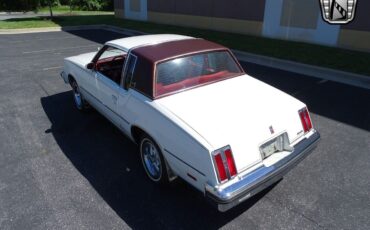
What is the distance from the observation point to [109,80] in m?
4.64

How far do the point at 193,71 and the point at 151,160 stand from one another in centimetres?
132

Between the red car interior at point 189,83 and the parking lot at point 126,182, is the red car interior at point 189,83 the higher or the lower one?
the higher one

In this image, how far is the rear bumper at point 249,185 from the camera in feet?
9.21

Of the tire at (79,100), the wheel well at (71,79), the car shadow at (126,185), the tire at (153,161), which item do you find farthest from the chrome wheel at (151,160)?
the wheel well at (71,79)

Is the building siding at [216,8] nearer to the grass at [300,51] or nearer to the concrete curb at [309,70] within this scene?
the grass at [300,51]

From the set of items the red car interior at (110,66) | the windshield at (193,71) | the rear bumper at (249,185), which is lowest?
the rear bumper at (249,185)

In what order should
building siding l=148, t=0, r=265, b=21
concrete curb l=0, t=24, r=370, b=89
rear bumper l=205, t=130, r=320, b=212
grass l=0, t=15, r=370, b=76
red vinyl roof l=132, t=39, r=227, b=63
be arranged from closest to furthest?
rear bumper l=205, t=130, r=320, b=212 < red vinyl roof l=132, t=39, r=227, b=63 < concrete curb l=0, t=24, r=370, b=89 < grass l=0, t=15, r=370, b=76 < building siding l=148, t=0, r=265, b=21

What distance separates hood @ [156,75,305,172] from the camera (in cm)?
303

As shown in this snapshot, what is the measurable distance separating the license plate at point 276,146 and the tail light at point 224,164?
0.44 m

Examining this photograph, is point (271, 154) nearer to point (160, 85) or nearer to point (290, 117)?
point (290, 117)

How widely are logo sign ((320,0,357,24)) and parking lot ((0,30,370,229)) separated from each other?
239 inches

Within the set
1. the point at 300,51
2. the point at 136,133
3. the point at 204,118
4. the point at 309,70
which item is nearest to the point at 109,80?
the point at 136,133

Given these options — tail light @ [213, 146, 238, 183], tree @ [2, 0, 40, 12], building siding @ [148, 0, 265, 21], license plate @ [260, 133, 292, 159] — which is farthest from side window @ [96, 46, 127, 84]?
tree @ [2, 0, 40, 12]

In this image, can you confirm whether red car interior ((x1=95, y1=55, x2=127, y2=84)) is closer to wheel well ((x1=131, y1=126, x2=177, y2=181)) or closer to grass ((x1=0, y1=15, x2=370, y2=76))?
wheel well ((x1=131, y1=126, x2=177, y2=181))
